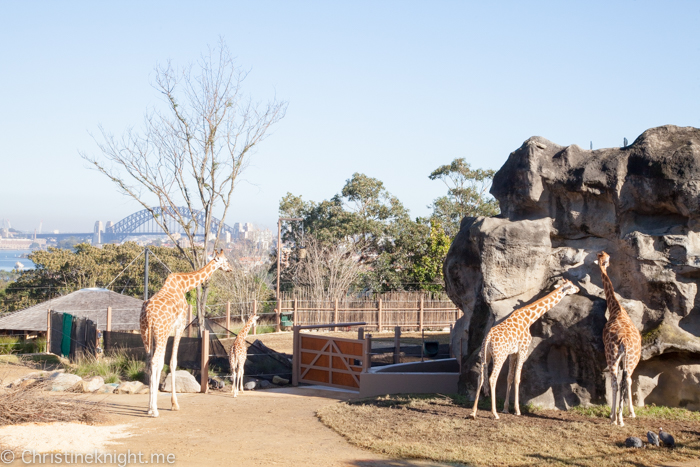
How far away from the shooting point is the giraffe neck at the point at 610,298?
393 inches

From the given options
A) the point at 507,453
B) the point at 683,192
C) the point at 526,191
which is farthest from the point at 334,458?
the point at 683,192

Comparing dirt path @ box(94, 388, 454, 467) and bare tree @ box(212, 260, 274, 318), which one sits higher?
bare tree @ box(212, 260, 274, 318)

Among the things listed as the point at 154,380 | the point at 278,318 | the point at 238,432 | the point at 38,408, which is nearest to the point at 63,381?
the point at 154,380

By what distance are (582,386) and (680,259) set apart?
2.48 meters

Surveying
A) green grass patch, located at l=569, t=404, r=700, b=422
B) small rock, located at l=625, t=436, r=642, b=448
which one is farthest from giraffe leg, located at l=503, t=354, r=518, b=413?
small rock, located at l=625, t=436, r=642, b=448

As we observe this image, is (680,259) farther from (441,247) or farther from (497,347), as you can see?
(441,247)

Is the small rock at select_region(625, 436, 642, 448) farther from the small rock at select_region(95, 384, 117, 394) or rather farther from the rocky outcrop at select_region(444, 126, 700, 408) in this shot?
the small rock at select_region(95, 384, 117, 394)

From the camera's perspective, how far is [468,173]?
37.7 m

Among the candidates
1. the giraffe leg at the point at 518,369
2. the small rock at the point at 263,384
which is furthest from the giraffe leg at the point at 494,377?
the small rock at the point at 263,384

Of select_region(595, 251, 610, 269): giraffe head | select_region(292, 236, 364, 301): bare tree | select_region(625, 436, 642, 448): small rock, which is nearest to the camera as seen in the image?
select_region(625, 436, 642, 448): small rock

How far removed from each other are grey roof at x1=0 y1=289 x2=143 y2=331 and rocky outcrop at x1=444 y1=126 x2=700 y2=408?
13.1 meters

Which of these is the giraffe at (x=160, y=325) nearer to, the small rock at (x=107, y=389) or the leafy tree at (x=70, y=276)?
the small rock at (x=107, y=389)

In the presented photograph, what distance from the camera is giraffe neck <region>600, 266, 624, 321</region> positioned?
998cm

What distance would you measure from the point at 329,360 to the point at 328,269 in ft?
56.0
